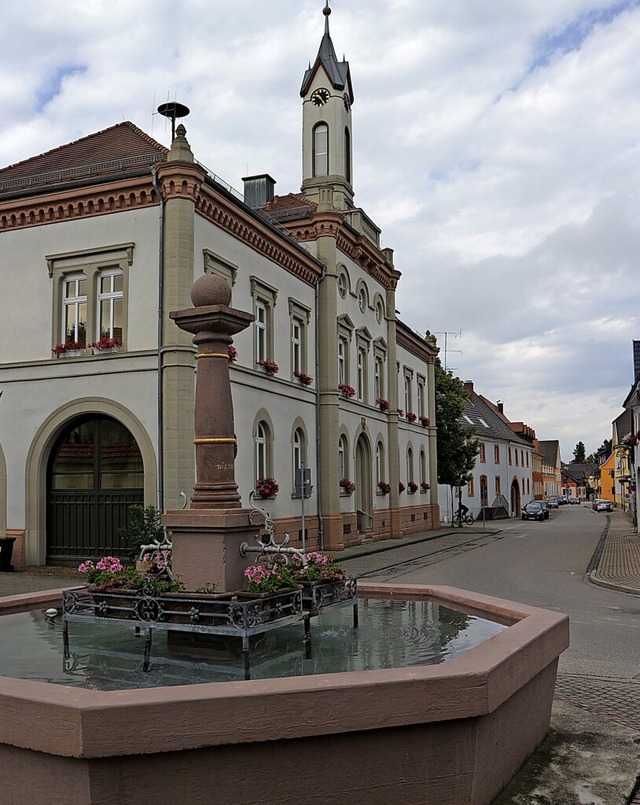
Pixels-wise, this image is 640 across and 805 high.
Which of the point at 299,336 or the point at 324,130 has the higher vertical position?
the point at 324,130

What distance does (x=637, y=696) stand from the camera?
25.8 ft

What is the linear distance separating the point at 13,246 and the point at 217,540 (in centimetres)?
1725

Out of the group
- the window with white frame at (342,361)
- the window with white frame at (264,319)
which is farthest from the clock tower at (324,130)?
the window with white frame at (264,319)

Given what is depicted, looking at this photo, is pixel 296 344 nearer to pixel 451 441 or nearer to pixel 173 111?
pixel 173 111

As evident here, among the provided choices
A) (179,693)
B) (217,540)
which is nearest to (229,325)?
(217,540)

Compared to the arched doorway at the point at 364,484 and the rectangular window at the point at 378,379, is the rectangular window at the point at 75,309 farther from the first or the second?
the rectangular window at the point at 378,379

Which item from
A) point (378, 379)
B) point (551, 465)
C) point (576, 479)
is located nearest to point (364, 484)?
point (378, 379)

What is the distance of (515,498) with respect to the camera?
76125mm

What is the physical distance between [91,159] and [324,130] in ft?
45.8

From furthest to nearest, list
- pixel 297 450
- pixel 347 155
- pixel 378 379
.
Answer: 1. pixel 378 379
2. pixel 347 155
3. pixel 297 450

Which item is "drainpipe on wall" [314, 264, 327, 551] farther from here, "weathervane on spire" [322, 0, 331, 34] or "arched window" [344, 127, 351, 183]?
"weathervane on spire" [322, 0, 331, 34]

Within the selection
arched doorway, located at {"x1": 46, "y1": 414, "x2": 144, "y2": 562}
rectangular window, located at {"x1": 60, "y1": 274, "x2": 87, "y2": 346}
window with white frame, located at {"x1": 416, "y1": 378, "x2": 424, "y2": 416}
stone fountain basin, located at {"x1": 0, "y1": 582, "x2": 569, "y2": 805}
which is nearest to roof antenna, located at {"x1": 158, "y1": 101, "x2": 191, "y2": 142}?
rectangular window, located at {"x1": 60, "y1": 274, "x2": 87, "y2": 346}

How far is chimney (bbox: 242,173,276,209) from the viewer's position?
32844 mm

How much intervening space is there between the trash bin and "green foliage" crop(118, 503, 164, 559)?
3.20 m
